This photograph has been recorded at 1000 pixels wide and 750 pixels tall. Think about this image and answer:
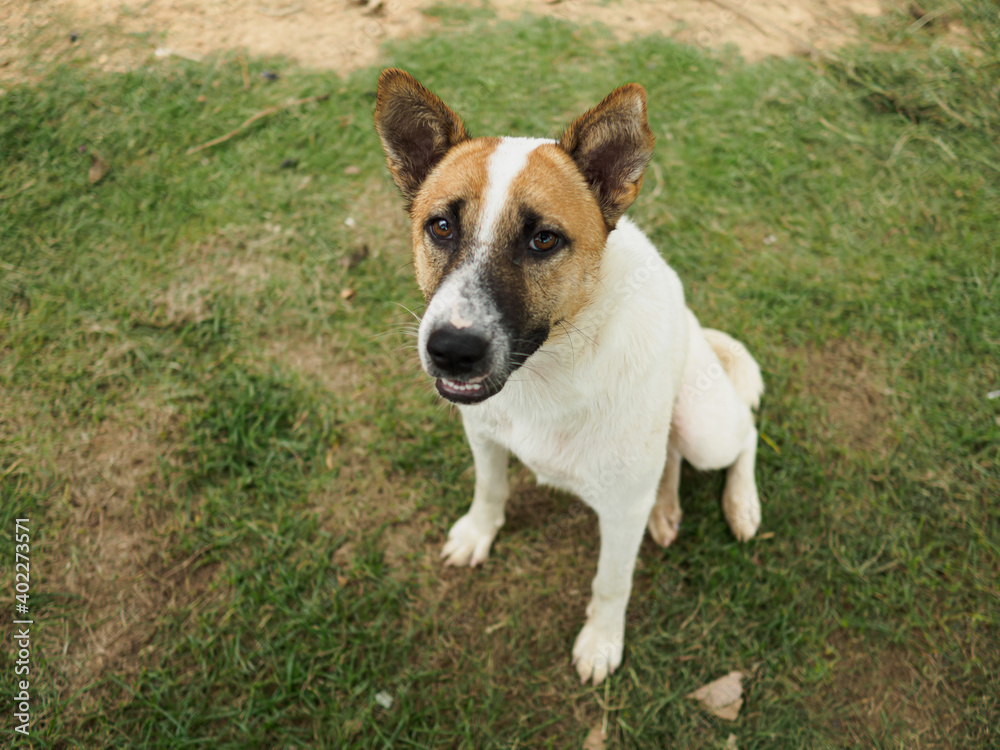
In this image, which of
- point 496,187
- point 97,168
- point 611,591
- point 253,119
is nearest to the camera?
point 496,187

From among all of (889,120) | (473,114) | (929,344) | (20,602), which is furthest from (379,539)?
(889,120)

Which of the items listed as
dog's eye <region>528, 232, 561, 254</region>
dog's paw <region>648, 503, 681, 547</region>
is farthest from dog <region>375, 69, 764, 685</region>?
dog's paw <region>648, 503, 681, 547</region>

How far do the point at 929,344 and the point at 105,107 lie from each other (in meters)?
7.22

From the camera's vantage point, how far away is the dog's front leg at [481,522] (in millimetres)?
3053

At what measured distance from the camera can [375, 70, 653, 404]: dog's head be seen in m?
1.85

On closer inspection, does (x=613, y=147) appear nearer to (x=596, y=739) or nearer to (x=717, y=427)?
(x=717, y=427)

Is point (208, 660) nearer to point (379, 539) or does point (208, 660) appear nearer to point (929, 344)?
point (379, 539)

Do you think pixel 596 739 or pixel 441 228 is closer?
pixel 441 228

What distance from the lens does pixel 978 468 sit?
11.9ft

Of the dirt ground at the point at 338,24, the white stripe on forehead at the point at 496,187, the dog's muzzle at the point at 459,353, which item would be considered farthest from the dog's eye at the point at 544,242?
the dirt ground at the point at 338,24

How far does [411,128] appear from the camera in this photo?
2.24 meters

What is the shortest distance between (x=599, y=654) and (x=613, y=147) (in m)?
2.52

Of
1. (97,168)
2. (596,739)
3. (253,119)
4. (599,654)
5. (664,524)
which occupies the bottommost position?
(596,739)

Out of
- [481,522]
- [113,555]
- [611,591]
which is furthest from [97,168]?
[611,591]
